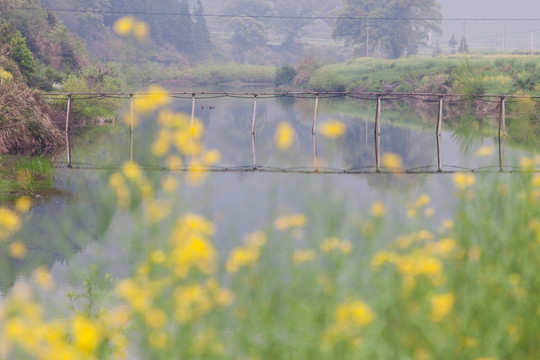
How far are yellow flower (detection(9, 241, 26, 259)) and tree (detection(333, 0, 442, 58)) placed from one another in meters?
75.2

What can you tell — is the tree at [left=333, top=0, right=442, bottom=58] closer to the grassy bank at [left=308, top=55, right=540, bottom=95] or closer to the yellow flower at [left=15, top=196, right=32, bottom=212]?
the grassy bank at [left=308, top=55, right=540, bottom=95]

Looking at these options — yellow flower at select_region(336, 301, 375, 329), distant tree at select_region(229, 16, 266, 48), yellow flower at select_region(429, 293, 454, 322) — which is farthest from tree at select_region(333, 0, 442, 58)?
yellow flower at select_region(336, 301, 375, 329)

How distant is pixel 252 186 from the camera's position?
5.84 m

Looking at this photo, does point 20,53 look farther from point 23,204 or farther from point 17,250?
point 17,250

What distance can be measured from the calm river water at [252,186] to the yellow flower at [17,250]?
9 centimetres

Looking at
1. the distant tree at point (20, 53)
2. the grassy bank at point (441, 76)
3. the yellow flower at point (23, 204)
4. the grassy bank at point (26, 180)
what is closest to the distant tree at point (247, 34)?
the grassy bank at point (441, 76)

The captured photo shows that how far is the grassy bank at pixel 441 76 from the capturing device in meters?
34.6

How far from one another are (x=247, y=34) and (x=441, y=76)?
75.3 metres

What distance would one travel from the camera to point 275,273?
3932 mm

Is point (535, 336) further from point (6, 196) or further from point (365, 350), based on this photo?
point (6, 196)

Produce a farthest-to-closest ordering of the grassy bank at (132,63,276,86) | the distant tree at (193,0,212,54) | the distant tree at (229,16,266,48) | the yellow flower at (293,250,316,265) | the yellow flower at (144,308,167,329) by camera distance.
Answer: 1. the distant tree at (229,16,266,48)
2. the distant tree at (193,0,212,54)
3. the grassy bank at (132,63,276,86)
4. the yellow flower at (293,250,316,265)
5. the yellow flower at (144,308,167,329)

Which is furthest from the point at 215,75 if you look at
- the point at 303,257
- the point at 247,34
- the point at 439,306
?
the point at 439,306

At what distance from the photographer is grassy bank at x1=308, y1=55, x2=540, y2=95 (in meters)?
34.6

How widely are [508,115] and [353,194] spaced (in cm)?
1949
